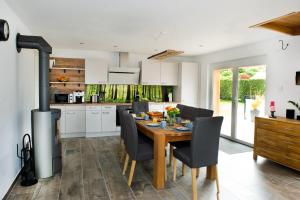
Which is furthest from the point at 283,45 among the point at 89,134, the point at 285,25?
the point at 89,134

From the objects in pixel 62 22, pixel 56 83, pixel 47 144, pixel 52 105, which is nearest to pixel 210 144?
pixel 47 144

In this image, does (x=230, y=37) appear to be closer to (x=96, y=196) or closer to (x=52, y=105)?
(x=96, y=196)

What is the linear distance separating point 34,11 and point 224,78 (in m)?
4.71

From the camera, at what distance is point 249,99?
5.02 meters

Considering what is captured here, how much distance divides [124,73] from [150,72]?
2.50 ft

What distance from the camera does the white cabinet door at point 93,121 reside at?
216 inches

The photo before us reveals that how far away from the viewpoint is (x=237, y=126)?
212 inches

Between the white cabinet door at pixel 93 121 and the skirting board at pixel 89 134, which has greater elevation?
the white cabinet door at pixel 93 121

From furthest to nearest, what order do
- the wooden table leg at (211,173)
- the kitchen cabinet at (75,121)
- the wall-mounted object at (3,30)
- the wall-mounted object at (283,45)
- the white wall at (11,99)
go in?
the kitchen cabinet at (75,121), the wall-mounted object at (283,45), the wooden table leg at (211,173), the white wall at (11,99), the wall-mounted object at (3,30)

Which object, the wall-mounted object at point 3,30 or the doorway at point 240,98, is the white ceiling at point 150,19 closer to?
the wall-mounted object at point 3,30

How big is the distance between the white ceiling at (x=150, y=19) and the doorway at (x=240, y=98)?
827mm

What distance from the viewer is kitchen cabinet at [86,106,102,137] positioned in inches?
216

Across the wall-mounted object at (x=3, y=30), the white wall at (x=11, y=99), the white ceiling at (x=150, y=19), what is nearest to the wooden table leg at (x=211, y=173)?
the white ceiling at (x=150, y=19)

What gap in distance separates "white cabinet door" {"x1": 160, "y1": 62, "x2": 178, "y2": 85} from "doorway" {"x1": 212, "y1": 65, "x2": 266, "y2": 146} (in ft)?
3.76
